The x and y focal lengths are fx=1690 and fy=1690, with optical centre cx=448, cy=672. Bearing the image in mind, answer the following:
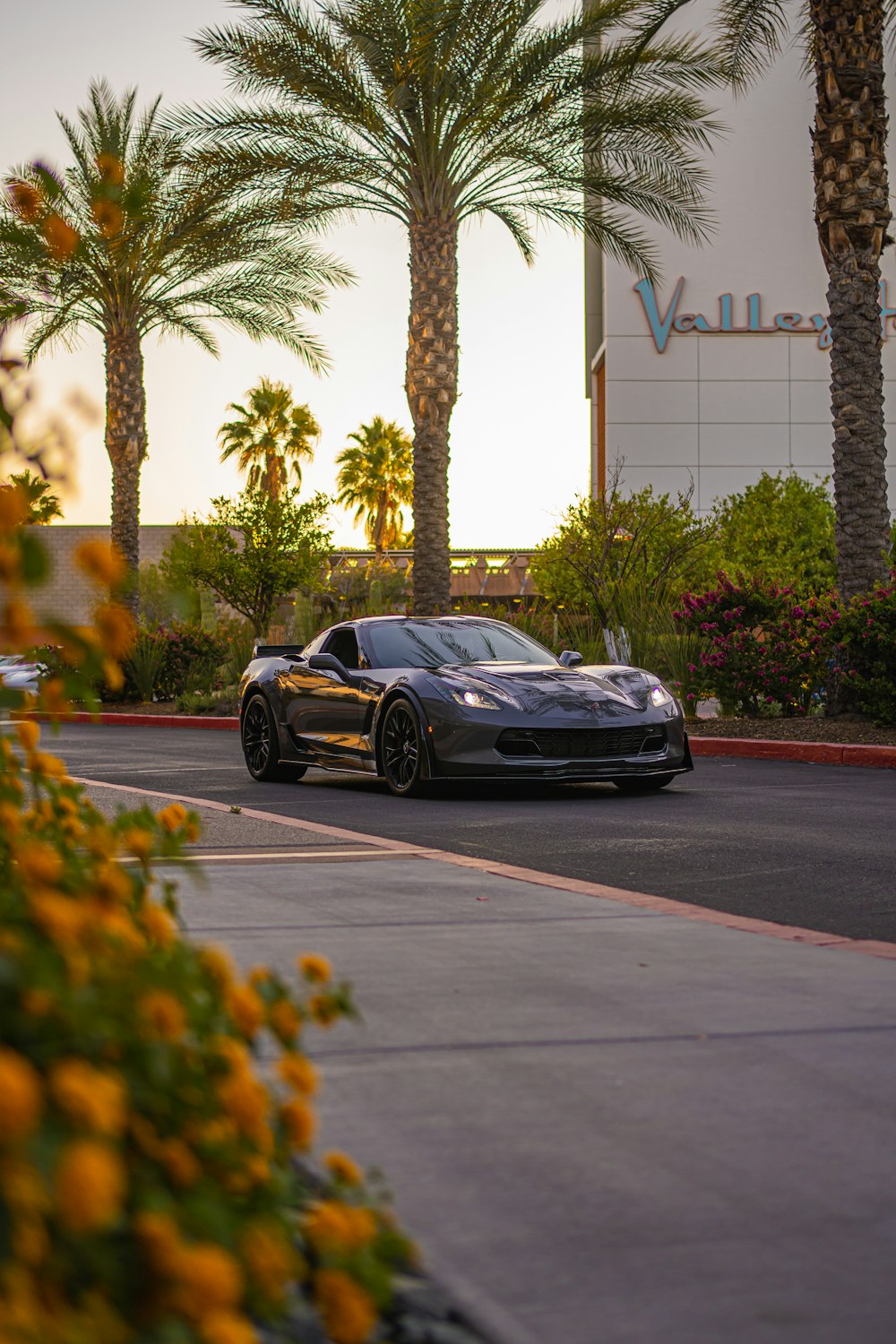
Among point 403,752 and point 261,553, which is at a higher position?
point 261,553

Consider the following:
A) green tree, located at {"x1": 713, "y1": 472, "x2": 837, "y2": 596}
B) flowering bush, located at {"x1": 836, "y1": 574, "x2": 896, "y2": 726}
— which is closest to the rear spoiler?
flowering bush, located at {"x1": 836, "y1": 574, "x2": 896, "y2": 726}

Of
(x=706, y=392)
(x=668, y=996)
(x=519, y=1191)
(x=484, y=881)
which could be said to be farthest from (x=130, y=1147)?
(x=706, y=392)

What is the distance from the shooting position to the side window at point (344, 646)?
13.3 metres

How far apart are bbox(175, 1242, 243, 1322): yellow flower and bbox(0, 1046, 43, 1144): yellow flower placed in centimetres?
21

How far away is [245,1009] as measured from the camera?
198 cm

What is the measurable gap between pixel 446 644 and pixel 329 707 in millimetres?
1041

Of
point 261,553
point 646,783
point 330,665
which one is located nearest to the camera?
point 646,783

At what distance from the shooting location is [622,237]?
25.1 m

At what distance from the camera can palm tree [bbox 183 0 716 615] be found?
2173 cm

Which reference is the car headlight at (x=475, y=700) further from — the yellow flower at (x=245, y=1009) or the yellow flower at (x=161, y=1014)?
the yellow flower at (x=161, y=1014)

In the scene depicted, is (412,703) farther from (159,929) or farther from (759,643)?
(159,929)

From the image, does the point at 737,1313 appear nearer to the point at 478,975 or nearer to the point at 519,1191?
the point at 519,1191

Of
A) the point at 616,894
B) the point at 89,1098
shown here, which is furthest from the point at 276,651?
the point at 89,1098

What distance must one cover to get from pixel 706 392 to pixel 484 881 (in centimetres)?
4800
